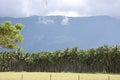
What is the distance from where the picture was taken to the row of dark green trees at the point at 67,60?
10181 cm

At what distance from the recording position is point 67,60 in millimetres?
111125

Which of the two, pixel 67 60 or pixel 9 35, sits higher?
pixel 9 35

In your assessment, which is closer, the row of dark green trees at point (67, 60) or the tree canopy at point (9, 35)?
the tree canopy at point (9, 35)

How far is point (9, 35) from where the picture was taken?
181 feet

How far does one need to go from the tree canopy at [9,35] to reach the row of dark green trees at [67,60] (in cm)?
4748

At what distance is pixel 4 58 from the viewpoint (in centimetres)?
11744

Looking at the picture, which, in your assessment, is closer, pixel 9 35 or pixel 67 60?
pixel 9 35

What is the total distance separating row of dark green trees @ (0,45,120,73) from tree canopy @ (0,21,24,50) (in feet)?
156

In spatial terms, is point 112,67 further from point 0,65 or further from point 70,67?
point 0,65

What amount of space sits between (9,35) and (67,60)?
5707 cm

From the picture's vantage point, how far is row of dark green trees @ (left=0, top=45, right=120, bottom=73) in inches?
4008

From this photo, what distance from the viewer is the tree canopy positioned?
5392 cm

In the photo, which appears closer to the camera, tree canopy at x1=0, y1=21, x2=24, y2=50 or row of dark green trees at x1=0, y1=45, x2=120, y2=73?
tree canopy at x1=0, y1=21, x2=24, y2=50

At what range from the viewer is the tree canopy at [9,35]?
5392 centimetres
